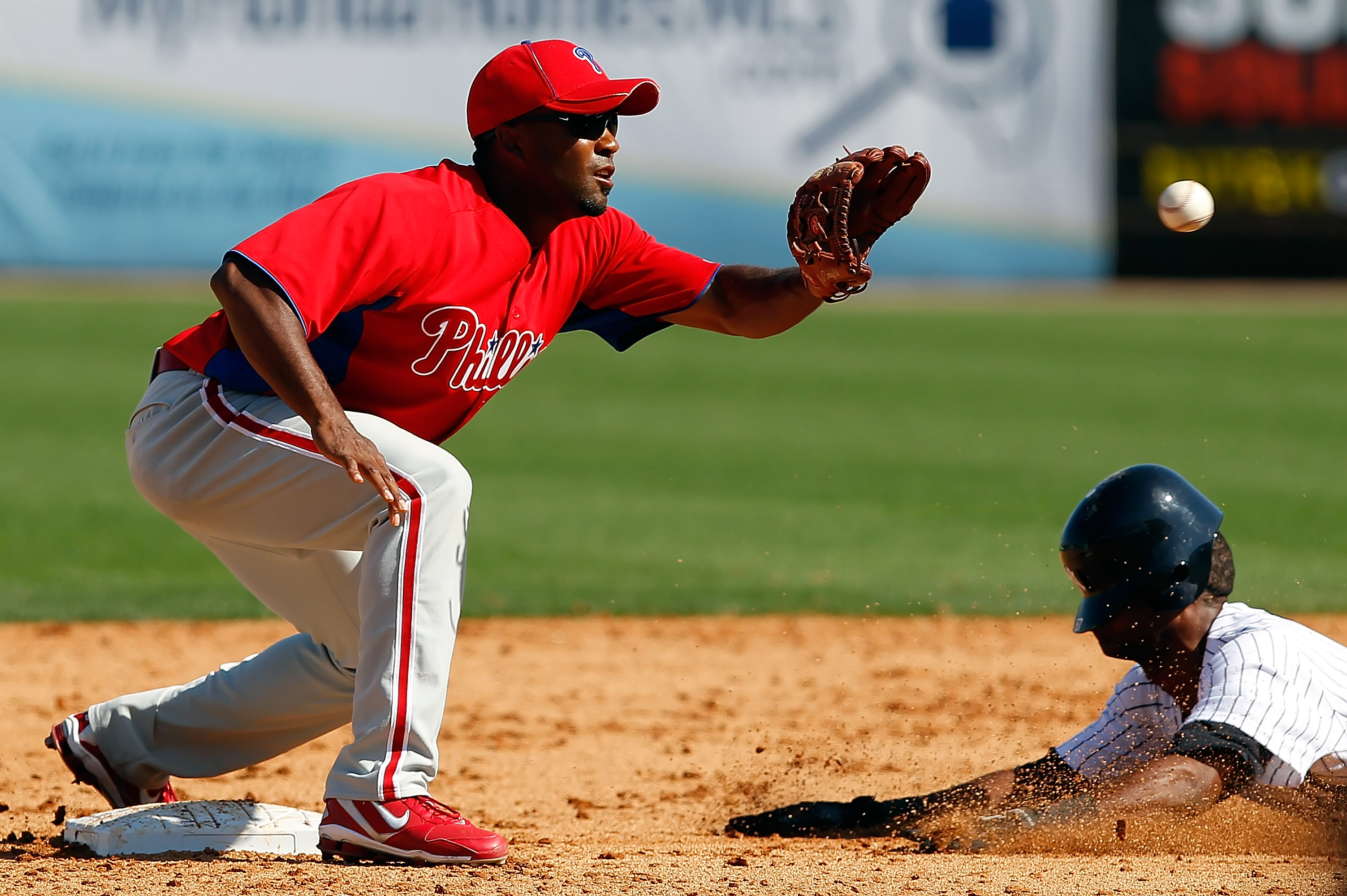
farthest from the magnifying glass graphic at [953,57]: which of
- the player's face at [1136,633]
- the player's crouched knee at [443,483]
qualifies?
the player's crouched knee at [443,483]

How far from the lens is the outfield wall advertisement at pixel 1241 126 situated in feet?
57.3

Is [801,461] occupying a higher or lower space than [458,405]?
lower

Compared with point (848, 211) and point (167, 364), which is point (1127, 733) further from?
point (167, 364)

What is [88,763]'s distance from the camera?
3.60m

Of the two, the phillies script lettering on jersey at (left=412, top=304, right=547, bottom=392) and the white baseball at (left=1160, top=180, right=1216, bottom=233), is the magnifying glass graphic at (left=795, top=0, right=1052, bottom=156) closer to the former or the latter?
the white baseball at (left=1160, top=180, right=1216, bottom=233)

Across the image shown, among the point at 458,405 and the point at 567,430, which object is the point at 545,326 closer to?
the point at 458,405

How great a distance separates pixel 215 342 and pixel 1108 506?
1886 millimetres

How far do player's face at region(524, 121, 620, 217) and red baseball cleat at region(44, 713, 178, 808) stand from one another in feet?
5.20

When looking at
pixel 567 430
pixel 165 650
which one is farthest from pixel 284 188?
pixel 165 650

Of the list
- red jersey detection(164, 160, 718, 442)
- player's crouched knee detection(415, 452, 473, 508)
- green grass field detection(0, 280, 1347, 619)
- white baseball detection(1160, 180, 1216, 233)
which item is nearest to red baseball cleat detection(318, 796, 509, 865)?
player's crouched knee detection(415, 452, 473, 508)

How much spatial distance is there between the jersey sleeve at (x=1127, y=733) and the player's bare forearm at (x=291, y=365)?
5.71 ft

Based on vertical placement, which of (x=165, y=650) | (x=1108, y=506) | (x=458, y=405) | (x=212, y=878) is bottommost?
(x=165, y=650)

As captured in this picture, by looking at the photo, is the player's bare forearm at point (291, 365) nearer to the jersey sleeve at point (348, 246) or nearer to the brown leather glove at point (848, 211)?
the jersey sleeve at point (348, 246)

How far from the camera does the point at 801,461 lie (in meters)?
9.71
